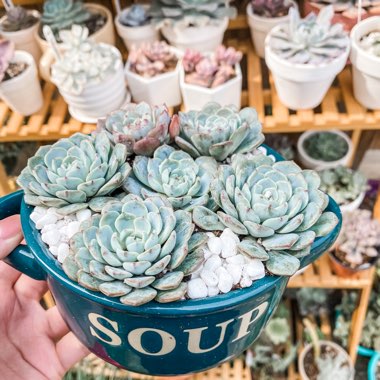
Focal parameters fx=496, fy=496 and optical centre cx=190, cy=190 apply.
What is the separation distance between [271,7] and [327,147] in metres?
0.40

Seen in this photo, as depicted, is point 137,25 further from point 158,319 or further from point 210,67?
point 158,319

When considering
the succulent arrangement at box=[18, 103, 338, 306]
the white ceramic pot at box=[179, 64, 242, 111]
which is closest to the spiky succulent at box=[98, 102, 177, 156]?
the succulent arrangement at box=[18, 103, 338, 306]

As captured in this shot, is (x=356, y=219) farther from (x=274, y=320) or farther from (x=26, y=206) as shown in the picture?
(x=26, y=206)

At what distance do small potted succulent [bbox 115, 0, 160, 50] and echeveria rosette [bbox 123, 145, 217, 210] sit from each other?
569 mm

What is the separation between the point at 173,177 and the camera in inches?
18.0

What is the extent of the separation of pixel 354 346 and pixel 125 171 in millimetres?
1090

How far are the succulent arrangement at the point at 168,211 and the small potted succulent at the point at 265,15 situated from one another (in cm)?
52

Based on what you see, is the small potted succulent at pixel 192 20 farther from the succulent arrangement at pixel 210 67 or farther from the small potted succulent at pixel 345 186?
the small potted succulent at pixel 345 186

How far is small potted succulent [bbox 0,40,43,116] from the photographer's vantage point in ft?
2.94

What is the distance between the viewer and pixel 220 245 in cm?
44

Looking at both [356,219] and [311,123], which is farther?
[356,219]

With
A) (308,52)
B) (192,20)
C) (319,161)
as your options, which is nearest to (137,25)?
(192,20)

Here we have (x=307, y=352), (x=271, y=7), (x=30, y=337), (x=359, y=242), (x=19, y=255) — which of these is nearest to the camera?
(x=19, y=255)

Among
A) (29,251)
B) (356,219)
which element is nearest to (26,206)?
(29,251)
